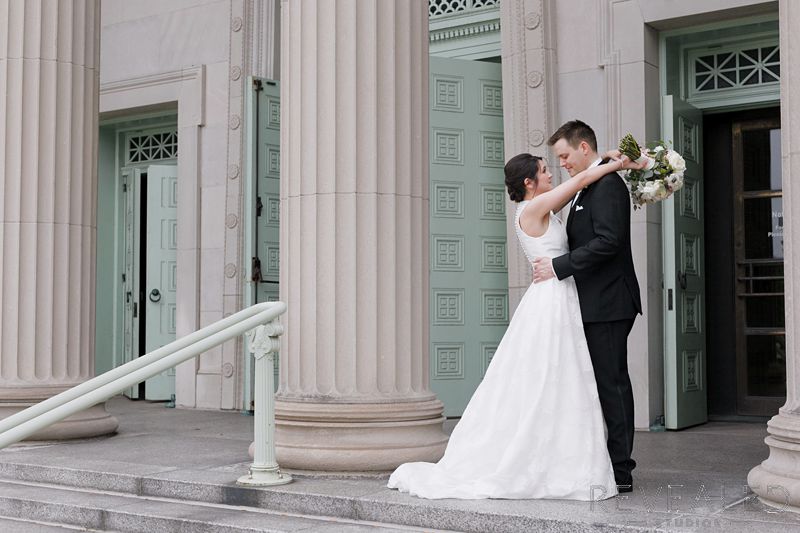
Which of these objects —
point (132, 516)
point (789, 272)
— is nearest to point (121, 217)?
point (132, 516)

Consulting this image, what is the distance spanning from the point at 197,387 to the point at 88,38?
4.17 meters

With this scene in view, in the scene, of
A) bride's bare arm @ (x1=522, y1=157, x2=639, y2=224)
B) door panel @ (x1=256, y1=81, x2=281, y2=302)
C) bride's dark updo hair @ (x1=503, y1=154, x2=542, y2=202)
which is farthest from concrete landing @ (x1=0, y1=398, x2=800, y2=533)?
door panel @ (x1=256, y1=81, x2=281, y2=302)

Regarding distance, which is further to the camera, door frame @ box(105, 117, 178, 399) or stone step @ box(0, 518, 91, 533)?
door frame @ box(105, 117, 178, 399)

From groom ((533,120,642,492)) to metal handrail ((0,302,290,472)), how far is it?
1591mm

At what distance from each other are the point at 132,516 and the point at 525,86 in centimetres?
558

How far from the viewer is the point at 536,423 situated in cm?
548

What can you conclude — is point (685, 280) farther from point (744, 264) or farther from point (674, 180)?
point (674, 180)

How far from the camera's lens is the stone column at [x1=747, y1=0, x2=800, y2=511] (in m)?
5.04

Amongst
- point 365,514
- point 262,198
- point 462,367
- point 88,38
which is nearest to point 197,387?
point 262,198

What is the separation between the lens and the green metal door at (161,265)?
12.4 meters

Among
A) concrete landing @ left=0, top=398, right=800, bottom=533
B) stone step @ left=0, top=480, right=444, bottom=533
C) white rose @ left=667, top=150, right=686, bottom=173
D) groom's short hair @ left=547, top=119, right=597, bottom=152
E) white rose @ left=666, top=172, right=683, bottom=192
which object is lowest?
stone step @ left=0, top=480, right=444, bottom=533

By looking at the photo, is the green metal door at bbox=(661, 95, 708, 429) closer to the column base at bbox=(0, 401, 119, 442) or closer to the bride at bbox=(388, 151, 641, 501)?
the bride at bbox=(388, 151, 641, 501)

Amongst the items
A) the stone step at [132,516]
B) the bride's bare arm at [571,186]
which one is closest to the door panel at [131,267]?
the stone step at [132,516]

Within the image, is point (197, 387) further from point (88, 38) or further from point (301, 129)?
point (301, 129)
